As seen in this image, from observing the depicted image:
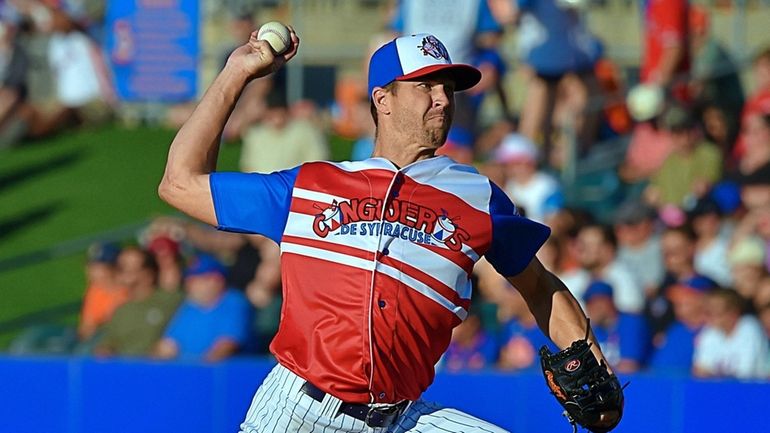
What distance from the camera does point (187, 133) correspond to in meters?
4.23

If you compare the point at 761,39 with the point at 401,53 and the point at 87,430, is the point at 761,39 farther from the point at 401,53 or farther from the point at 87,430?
the point at 401,53

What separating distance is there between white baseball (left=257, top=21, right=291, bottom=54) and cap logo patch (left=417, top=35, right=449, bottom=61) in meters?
0.45

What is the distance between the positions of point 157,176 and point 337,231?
8.62 meters

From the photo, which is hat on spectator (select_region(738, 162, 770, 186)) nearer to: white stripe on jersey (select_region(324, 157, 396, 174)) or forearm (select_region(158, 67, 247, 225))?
white stripe on jersey (select_region(324, 157, 396, 174))

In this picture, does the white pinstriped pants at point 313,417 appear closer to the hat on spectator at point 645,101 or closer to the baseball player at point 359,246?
the baseball player at point 359,246

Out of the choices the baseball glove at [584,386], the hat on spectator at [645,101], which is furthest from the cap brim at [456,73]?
the hat on spectator at [645,101]

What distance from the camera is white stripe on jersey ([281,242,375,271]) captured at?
421cm

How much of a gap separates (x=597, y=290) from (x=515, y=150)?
192cm

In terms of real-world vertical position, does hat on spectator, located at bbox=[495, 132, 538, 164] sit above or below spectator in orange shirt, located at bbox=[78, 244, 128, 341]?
above

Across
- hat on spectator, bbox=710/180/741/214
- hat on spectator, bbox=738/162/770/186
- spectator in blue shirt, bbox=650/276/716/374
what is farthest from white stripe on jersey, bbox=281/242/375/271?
hat on spectator, bbox=738/162/770/186

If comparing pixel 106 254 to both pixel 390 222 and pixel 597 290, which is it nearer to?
pixel 597 290

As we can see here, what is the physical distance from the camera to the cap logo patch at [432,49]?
4410mm

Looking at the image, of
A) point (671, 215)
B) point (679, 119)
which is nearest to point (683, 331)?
point (671, 215)

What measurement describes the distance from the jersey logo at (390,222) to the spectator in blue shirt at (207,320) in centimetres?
462
